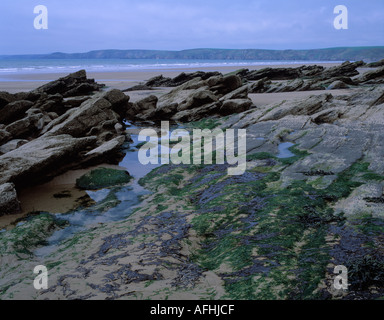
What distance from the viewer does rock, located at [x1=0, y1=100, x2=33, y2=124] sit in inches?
764

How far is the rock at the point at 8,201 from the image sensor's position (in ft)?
31.1

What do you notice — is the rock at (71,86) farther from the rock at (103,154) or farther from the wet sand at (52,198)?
the wet sand at (52,198)

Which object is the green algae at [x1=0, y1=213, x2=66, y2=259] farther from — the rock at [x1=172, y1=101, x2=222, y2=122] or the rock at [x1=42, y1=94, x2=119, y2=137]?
the rock at [x1=172, y1=101, x2=222, y2=122]

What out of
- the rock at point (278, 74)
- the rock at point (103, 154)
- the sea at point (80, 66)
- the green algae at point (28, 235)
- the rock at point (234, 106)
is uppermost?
the sea at point (80, 66)

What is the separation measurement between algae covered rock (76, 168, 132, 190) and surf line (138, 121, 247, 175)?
2.07 m

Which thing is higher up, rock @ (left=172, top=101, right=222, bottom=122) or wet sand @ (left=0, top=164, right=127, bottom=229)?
rock @ (left=172, top=101, right=222, bottom=122)

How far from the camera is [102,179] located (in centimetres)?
1212

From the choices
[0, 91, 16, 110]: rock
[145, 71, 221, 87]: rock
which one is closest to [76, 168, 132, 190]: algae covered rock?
[0, 91, 16, 110]: rock

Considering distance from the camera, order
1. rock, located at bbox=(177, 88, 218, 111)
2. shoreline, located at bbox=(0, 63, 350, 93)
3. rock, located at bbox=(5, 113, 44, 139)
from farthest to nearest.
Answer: shoreline, located at bbox=(0, 63, 350, 93), rock, located at bbox=(177, 88, 218, 111), rock, located at bbox=(5, 113, 44, 139)

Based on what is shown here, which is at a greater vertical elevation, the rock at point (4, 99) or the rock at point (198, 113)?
the rock at point (4, 99)

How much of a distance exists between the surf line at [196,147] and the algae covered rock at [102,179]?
2072 mm

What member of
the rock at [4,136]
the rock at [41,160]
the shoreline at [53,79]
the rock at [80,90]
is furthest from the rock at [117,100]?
the shoreline at [53,79]

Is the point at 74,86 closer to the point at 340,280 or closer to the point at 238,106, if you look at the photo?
the point at 238,106
